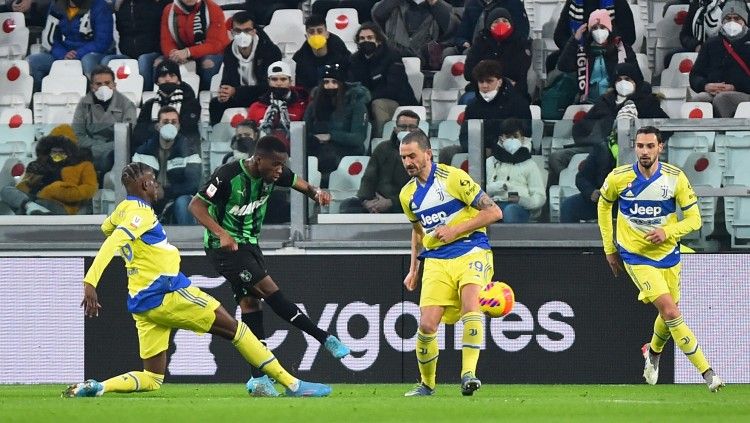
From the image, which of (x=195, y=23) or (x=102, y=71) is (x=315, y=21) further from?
(x=102, y=71)

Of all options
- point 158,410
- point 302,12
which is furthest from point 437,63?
point 158,410

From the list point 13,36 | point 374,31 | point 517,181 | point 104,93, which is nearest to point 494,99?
point 517,181

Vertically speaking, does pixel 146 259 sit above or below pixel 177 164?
below

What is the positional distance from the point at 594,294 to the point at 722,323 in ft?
4.09

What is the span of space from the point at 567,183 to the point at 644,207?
1.29 m

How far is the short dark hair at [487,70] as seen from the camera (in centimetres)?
1536

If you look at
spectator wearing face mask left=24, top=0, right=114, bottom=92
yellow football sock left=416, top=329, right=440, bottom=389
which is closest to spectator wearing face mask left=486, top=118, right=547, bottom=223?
yellow football sock left=416, top=329, right=440, bottom=389

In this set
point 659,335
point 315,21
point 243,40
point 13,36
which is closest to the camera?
point 659,335

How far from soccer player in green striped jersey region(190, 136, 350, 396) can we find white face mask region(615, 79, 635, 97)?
15.4 ft

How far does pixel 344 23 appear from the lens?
18.5 meters

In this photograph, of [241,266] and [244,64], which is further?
[244,64]

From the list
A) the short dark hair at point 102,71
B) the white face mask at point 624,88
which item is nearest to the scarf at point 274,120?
the short dark hair at point 102,71

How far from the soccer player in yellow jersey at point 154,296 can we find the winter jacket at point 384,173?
11.4 ft

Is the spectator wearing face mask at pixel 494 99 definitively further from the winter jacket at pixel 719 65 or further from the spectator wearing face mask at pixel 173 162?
the spectator wearing face mask at pixel 173 162
